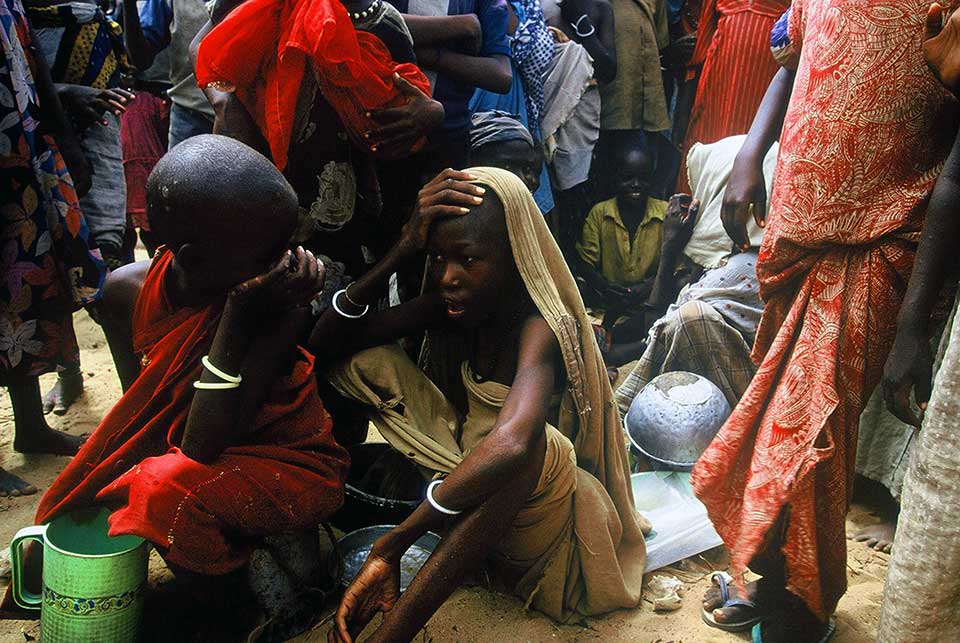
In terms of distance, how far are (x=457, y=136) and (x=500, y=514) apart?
1.30 meters

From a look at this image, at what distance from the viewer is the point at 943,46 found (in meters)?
1.59

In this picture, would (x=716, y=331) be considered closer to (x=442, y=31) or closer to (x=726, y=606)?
(x=726, y=606)

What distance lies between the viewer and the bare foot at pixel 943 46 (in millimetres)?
1560

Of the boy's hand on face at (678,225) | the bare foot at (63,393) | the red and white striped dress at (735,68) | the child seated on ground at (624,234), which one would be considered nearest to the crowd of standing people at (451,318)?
the bare foot at (63,393)

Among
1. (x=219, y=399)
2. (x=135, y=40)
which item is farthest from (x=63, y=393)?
(x=219, y=399)

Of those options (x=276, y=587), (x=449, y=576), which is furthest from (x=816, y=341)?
(x=276, y=587)

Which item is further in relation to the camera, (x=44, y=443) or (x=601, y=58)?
(x=601, y=58)

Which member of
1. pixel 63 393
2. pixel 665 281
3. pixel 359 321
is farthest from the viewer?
pixel 665 281

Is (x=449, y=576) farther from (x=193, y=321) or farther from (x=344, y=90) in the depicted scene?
(x=344, y=90)

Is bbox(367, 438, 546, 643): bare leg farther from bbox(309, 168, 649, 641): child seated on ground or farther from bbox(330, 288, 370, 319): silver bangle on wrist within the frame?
bbox(330, 288, 370, 319): silver bangle on wrist

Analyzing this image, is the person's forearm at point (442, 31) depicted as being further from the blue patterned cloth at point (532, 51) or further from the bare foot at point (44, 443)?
the bare foot at point (44, 443)

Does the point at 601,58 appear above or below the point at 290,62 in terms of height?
below

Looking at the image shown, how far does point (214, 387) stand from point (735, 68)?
4127 millimetres

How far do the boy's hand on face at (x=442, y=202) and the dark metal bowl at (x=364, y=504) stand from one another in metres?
0.82
